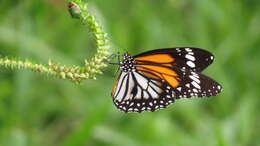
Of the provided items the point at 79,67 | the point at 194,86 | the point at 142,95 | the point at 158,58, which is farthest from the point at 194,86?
the point at 79,67

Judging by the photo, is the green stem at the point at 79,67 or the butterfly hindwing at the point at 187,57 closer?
the green stem at the point at 79,67

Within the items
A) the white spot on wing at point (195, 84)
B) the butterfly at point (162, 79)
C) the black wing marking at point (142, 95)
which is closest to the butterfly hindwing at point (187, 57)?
the butterfly at point (162, 79)

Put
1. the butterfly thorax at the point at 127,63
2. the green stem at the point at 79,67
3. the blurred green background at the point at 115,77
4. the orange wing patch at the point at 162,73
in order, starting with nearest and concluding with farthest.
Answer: the green stem at the point at 79,67 < the butterfly thorax at the point at 127,63 < the orange wing patch at the point at 162,73 < the blurred green background at the point at 115,77

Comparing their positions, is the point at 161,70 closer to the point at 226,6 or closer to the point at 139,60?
the point at 139,60

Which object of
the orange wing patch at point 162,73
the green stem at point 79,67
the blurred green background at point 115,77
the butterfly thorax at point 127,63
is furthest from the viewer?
the blurred green background at point 115,77

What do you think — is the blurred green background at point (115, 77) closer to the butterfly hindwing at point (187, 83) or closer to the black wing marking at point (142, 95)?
the black wing marking at point (142, 95)

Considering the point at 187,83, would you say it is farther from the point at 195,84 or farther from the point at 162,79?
the point at 162,79
